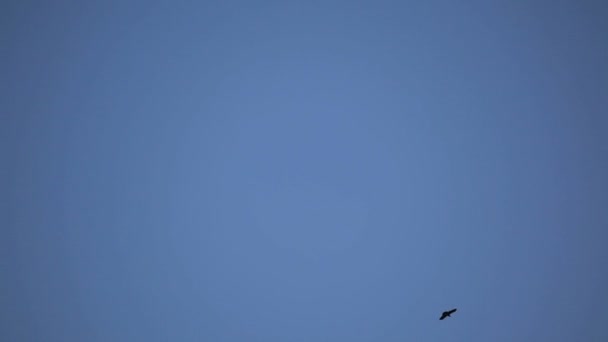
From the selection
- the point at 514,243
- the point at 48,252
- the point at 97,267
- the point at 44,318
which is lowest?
the point at 44,318

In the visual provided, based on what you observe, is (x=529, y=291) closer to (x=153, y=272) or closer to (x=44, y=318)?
(x=44, y=318)

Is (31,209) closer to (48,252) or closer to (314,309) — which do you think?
(48,252)

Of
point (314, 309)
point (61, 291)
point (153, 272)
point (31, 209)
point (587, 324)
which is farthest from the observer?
point (314, 309)

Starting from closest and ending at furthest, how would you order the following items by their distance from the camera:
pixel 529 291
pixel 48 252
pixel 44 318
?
pixel 44 318 < pixel 529 291 < pixel 48 252

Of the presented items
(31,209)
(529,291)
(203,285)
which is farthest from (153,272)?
(529,291)

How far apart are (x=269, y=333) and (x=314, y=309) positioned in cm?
4007

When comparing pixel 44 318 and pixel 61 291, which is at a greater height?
pixel 61 291

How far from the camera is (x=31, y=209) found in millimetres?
105750

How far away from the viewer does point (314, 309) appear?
164250 mm

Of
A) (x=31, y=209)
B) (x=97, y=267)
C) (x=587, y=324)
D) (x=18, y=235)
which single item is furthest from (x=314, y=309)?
(x=587, y=324)

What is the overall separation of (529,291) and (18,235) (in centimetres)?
7629

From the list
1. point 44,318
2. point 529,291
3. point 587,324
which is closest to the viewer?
point 587,324

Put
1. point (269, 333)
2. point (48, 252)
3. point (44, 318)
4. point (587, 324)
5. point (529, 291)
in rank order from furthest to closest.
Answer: point (269, 333)
point (48, 252)
point (529, 291)
point (44, 318)
point (587, 324)

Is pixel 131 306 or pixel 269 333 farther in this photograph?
pixel 269 333
